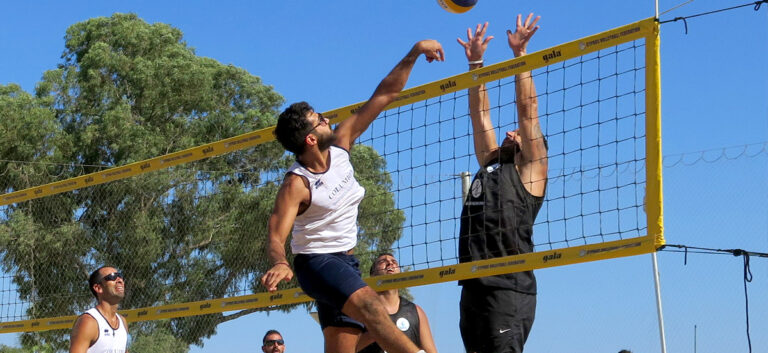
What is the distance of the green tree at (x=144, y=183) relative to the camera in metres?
14.0

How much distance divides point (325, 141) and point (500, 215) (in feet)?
3.91

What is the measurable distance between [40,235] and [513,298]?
12.0 m

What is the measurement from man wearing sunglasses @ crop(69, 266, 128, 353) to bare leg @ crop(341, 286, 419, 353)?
127 inches

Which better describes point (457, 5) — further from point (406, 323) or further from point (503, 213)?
point (406, 323)

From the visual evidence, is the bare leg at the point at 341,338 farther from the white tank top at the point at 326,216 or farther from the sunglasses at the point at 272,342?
the sunglasses at the point at 272,342

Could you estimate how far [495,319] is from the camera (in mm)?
4977

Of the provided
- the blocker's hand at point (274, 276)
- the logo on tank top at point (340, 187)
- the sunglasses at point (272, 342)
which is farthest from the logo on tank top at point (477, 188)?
the sunglasses at point (272, 342)

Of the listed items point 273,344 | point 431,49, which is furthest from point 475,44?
point 273,344

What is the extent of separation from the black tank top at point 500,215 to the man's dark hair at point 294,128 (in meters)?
1.20

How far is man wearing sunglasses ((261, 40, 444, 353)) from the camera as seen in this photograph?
424 centimetres

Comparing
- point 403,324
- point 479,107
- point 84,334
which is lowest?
point 84,334

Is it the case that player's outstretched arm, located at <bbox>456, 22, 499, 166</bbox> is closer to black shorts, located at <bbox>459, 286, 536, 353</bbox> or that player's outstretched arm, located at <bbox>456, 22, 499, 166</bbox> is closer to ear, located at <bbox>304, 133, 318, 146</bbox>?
black shorts, located at <bbox>459, 286, 536, 353</bbox>

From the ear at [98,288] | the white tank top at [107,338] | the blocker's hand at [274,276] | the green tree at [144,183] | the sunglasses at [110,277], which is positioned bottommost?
the blocker's hand at [274,276]

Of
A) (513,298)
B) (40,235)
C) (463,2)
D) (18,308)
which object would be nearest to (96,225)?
(40,235)
